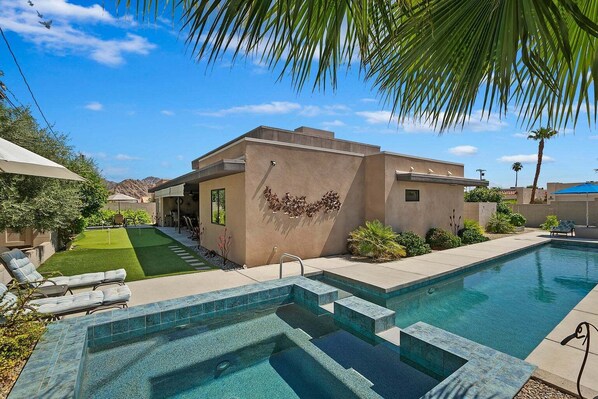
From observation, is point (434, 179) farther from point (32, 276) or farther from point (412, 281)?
point (32, 276)

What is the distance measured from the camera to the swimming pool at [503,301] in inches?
269

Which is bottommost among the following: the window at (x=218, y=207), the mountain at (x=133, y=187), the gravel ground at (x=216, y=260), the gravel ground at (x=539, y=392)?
the gravel ground at (x=539, y=392)

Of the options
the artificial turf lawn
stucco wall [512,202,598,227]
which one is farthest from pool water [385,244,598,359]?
stucco wall [512,202,598,227]

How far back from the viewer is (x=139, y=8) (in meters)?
2.02

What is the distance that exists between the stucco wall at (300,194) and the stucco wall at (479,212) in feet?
48.5

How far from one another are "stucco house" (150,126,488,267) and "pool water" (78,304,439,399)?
5.57 m

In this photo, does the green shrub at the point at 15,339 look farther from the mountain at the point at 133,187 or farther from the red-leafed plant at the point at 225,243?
the mountain at the point at 133,187

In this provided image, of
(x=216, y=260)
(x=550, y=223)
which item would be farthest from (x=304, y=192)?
(x=550, y=223)

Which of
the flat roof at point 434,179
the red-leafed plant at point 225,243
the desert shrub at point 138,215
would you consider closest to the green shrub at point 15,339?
the red-leafed plant at point 225,243

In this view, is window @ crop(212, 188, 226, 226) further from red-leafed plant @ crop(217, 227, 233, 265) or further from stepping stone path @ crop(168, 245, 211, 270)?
stepping stone path @ crop(168, 245, 211, 270)

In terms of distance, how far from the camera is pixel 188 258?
14.0 metres

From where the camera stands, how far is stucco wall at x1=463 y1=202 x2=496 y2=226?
25.2 m

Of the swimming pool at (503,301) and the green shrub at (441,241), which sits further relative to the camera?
the green shrub at (441,241)

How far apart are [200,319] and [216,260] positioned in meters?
6.59
